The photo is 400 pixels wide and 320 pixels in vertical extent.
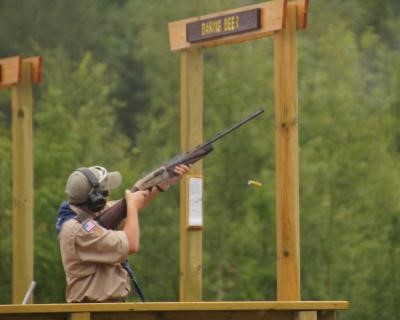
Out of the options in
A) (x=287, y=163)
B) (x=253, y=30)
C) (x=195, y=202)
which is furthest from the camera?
(x=195, y=202)

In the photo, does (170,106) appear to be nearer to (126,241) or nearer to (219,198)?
(219,198)

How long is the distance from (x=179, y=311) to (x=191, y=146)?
5416 millimetres

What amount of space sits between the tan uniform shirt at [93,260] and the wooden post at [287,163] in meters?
3.42

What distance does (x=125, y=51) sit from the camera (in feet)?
172

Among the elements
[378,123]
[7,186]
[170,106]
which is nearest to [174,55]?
[170,106]

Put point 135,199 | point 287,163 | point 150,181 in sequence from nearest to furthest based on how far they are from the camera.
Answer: point 135,199, point 150,181, point 287,163

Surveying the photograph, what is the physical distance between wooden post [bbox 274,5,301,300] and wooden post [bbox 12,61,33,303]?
3.95m

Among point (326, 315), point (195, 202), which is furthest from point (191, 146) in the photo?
point (326, 315)

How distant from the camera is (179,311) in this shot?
968 cm

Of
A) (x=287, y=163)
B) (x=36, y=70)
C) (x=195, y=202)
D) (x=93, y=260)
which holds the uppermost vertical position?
(x=36, y=70)

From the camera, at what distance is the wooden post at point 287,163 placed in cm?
1397

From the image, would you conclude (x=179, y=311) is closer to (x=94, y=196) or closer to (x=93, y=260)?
(x=93, y=260)

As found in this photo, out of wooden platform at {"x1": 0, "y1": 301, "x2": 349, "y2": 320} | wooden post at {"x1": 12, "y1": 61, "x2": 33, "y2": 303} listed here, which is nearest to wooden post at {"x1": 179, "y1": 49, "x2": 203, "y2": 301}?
wooden post at {"x1": 12, "y1": 61, "x2": 33, "y2": 303}

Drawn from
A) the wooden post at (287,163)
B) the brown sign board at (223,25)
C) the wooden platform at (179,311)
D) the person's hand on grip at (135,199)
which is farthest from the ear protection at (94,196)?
the brown sign board at (223,25)
